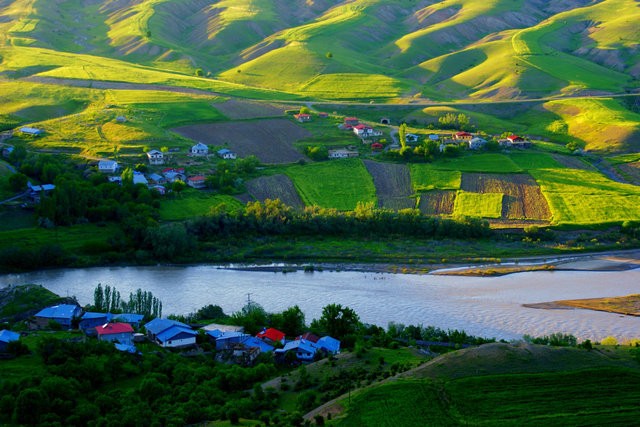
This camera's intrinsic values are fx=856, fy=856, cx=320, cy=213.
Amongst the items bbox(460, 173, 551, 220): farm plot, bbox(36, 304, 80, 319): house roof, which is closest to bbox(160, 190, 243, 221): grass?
bbox(460, 173, 551, 220): farm plot

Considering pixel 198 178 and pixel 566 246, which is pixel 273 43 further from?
pixel 566 246

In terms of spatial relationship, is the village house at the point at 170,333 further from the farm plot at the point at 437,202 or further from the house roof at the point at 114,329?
the farm plot at the point at 437,202

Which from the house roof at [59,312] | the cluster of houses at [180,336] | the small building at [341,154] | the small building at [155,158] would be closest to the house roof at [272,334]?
the cluster of houses at [180,336]

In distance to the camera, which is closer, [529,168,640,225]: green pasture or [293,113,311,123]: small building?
[529,168,640,225]: green pasture

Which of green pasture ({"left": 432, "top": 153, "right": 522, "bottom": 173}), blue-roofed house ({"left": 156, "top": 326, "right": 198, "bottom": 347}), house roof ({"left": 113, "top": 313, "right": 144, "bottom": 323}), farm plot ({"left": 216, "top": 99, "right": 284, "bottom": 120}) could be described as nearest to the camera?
blue-roofed house ({"left": 156, "top": 326, "right": 198, "bottom": 347})

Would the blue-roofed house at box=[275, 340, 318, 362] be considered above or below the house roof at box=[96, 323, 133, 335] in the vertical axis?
below

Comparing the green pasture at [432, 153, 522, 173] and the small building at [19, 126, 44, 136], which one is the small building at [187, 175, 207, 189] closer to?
the green pasture at [432, 153, 522, 173]
